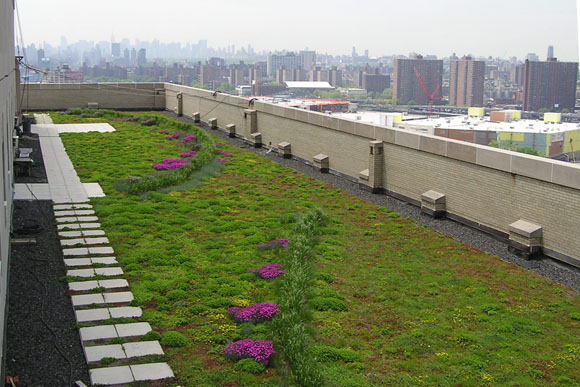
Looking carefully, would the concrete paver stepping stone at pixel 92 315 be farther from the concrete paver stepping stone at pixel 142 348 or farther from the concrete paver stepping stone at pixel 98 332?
the concrete paver stepping stone at pixel 142 348

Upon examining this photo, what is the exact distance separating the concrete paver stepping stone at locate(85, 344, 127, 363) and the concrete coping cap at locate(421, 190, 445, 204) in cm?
1080

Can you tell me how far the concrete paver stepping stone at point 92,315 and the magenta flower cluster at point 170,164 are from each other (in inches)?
549

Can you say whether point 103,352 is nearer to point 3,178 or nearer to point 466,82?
point 3,178

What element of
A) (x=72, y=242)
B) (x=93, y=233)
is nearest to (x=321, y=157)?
(x=93, y=233)

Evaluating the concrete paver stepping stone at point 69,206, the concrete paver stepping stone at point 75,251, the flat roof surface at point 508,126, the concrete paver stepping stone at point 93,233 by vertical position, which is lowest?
the concrete paver stepping stone at point 75,251

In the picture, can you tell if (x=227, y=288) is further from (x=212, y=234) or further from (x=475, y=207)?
(x=475, y=207)

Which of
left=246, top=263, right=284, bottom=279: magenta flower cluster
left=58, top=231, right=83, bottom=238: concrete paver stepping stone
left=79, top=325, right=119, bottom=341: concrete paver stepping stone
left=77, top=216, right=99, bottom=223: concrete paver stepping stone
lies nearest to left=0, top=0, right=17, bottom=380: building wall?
left=79, top=325, right=119, bottom=341: concrete paver stepping stone

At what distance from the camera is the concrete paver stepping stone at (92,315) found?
1110 centimetres

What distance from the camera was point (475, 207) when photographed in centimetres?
A: 1761

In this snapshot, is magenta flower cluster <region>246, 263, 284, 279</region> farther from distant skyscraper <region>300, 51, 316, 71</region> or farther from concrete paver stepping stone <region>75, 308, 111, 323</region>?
distant skyscraper <region>300, 51, 316, 71</region>

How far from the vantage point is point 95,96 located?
44.6 meters

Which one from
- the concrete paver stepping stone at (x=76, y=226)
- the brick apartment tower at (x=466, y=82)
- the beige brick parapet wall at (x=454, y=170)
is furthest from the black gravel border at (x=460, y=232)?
the brick apartment tower at (x=466, y=82)

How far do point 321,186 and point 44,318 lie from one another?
13.0 meters

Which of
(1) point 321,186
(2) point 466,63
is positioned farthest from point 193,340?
(2) point 466,63
